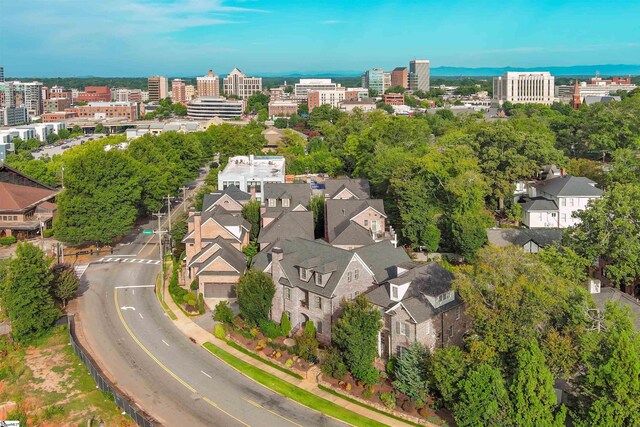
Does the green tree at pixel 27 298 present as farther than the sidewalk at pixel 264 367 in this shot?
Yes

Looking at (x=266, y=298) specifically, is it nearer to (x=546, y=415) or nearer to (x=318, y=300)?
(x=318, y=300)

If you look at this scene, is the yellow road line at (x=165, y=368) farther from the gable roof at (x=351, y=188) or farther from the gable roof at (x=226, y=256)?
the gable roof at (x=351, y=188)

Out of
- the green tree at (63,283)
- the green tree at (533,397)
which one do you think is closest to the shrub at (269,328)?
the green tree at (63,283)

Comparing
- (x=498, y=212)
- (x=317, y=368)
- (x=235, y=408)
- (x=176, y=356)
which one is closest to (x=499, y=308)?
(x=317, y=368)

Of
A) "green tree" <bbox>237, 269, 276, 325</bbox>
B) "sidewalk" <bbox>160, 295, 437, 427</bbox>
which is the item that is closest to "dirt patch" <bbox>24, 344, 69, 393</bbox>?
"sidewalk" <bbox>160, 295, 437, 427</bbox>

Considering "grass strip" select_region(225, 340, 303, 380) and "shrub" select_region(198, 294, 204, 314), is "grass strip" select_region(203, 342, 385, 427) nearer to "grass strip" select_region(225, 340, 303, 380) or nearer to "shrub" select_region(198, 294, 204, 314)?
"grass strip" select_region(225, 340, 303, 380)

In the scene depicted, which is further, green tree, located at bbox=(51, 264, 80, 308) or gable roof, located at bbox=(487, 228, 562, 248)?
gable roof, located at bbox=(487, 228, 562, 248)
